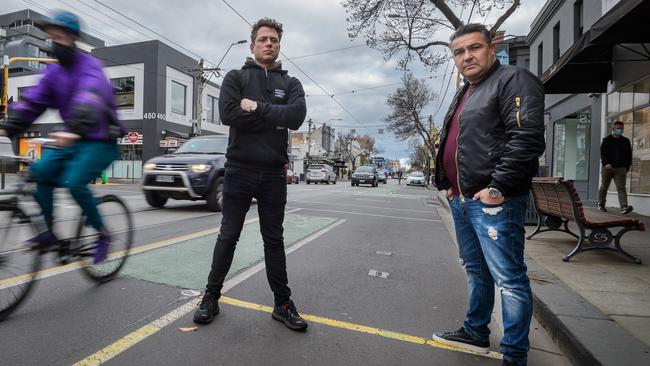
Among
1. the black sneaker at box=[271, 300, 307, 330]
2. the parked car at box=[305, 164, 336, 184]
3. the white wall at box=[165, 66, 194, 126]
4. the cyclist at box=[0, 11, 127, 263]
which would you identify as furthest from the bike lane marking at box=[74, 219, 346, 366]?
the parked car at box=[305, 164, 336, 184]

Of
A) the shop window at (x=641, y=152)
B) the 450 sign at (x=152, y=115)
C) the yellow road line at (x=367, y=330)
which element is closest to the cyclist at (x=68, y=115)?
the yellow road line at (x=367, y=330)

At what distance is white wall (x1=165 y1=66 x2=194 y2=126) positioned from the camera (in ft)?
96.6

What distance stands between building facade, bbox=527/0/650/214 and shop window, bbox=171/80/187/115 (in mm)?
24922

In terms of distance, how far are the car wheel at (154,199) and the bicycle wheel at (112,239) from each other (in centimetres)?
511

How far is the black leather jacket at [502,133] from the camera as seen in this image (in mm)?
2078

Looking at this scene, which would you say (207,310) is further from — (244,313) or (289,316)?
(289,316)

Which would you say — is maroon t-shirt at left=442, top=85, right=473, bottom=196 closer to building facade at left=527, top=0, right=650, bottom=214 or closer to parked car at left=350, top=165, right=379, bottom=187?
building facade at left=527, top=0, right=650, bottom=214

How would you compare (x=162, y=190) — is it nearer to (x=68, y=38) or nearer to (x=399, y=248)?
(x=399, y=248)

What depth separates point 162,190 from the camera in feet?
26.8

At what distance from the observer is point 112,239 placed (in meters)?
3.46

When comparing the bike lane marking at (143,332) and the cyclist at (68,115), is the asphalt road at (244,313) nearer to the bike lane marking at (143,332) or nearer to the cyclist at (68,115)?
the bike lane marking at (143,332)

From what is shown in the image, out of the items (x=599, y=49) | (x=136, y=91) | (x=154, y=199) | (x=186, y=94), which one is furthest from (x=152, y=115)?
(x=599, y=49)

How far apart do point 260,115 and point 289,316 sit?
1425mm

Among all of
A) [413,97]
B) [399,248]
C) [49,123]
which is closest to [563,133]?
[399,248]
